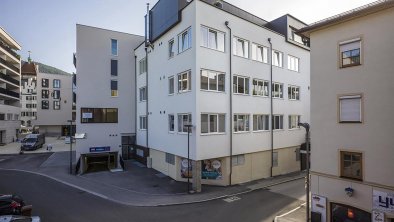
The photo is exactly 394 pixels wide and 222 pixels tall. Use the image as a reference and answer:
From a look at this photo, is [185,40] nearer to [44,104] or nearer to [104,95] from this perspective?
[104,95]

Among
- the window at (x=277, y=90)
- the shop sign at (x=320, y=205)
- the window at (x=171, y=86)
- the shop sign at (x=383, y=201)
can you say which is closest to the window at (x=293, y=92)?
the window at (x=277, y=90)

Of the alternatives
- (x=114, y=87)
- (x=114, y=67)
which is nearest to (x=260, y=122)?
(x=114, y=87)

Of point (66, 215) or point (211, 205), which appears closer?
point (66, 215)

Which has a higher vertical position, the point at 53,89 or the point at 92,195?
the point at 53,89

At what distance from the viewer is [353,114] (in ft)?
40.6

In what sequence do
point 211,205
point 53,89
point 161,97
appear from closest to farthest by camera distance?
point 211,205
point 161,97
point 53,89

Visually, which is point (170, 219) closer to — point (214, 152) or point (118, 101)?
point (214, 152)

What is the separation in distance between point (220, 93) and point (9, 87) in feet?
189

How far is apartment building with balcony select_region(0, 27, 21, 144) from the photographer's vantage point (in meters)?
48.9

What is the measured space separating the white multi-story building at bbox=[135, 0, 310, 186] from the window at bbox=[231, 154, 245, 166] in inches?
3.9

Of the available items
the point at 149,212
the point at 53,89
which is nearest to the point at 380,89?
the point at 149,212

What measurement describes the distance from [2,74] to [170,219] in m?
53.5

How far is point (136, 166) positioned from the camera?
29625 mm

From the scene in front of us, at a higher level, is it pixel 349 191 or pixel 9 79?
pixel 9 79
